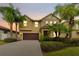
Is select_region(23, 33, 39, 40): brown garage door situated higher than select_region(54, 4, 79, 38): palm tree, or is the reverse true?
select_region(54, 4, 79, 38): palm tree

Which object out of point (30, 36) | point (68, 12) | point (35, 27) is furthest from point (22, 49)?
point (68, 12)

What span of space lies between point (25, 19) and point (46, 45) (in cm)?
42

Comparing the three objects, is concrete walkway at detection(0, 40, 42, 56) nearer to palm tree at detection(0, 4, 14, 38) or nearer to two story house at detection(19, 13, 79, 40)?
two story house at detection(19, 13, 79, 40)

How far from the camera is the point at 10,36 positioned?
700 inches

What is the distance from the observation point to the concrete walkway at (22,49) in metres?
17.7

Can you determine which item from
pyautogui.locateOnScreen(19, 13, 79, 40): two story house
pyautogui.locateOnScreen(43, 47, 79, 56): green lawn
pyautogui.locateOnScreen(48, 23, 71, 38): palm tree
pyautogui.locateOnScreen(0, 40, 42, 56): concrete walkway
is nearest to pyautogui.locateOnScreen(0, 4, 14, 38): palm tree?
pyautogui.locateOnScreen(19, 13, 79, 40): two story house

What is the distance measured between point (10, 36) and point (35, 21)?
1.21 ft

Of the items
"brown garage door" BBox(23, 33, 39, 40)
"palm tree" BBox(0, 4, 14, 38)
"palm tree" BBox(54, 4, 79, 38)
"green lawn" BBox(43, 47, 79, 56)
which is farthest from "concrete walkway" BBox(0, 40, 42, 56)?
"palm tree" BBox(54, 4, 79, 38)

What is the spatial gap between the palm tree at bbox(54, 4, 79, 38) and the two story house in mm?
79

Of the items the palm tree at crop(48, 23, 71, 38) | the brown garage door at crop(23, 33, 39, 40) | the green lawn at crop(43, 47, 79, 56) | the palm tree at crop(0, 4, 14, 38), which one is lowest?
the green lawn at crop(43, 47, 79, 56)

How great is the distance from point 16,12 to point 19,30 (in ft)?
0.78

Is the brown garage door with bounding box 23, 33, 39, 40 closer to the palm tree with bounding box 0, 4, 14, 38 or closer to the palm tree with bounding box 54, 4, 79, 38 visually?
the palm tree with bounding box 0, 4, 14, 38

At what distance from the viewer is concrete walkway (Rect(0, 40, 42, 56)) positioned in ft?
58.2

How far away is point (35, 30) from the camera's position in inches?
701
